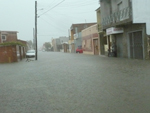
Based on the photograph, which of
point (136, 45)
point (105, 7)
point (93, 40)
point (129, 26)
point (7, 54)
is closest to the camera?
point (136, 45)

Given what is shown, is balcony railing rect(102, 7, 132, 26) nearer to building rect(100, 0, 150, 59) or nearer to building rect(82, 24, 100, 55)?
building rect(100, 0, 150, 59)

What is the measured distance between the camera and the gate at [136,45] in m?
20.0

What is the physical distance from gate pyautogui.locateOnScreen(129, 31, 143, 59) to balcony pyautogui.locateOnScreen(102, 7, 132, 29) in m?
1.75

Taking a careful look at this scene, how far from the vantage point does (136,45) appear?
20906mm

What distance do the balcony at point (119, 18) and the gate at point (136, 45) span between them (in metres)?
1.75

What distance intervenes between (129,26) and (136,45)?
2249 millimetres

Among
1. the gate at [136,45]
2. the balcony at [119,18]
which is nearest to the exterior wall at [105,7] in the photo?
the balcony at [119,18]

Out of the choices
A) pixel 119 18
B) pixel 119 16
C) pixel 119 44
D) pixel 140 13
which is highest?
pixel 119 16

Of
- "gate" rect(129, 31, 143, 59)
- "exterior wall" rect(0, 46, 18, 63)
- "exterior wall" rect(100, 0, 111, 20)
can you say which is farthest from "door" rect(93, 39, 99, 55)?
"exterior wall" rect(0, 46, 18, 63)

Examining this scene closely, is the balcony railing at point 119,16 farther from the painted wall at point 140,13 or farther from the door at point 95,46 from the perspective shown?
the door at point 95,46

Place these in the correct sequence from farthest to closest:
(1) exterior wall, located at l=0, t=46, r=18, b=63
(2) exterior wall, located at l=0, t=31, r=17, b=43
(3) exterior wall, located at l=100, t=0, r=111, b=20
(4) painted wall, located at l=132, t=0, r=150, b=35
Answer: (2) exterior wall, located at l=0, t=31, r=17, b=43 → (3) exterior wall, located at l=100, t=0, r=111, b=20 → (1) exterior wall, located at l=0, t=46, r=18, b=63 → (4) painted wall, located at l=132, t=0, r=150, b=35

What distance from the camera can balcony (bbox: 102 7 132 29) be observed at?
1985 centimetres

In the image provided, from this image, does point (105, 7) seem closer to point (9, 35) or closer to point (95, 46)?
point (95, 46)

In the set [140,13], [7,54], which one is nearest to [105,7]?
[140,13]
